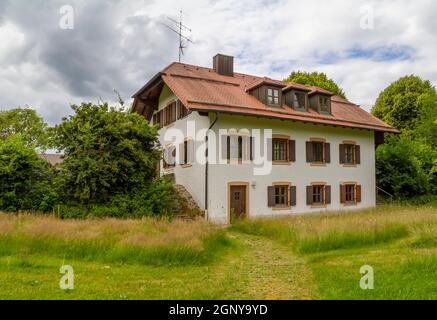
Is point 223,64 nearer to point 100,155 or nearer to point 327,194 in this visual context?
point 327,194

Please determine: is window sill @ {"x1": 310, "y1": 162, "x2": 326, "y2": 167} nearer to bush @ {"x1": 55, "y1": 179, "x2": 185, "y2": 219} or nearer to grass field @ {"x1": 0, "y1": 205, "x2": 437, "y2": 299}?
grass field @ {"x1": 0, "y1": 205, "x2": 437, "y2": 299}

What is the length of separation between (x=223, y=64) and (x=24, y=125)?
89.8 ft

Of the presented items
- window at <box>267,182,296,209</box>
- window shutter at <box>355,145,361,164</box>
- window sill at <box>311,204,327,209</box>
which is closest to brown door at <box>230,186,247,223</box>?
window at <box>267,182,296,209</box>

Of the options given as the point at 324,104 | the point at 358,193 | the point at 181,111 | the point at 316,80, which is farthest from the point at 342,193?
the point at 316,80

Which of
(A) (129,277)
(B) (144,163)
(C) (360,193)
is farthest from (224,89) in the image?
(A) (129,277)

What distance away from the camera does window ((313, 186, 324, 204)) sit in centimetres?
2152

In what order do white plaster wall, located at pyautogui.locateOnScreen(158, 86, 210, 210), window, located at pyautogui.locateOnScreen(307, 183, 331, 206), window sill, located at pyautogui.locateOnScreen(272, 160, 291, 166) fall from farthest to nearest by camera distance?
window, located at pyautogui.locateOnScreen(307, 183, 331, 206), window sill, located at pyautogui.locateOnScreen(272, 160, 291, 166), white plaster wall, located at pyautogui.locateOnScreen(158, 86, 210, 210)

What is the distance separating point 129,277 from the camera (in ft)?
25.0

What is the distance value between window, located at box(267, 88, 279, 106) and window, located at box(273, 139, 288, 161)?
2.27m

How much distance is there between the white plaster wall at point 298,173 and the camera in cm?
1803

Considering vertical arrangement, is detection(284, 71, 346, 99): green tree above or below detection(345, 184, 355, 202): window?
above

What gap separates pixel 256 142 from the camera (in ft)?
63.3
